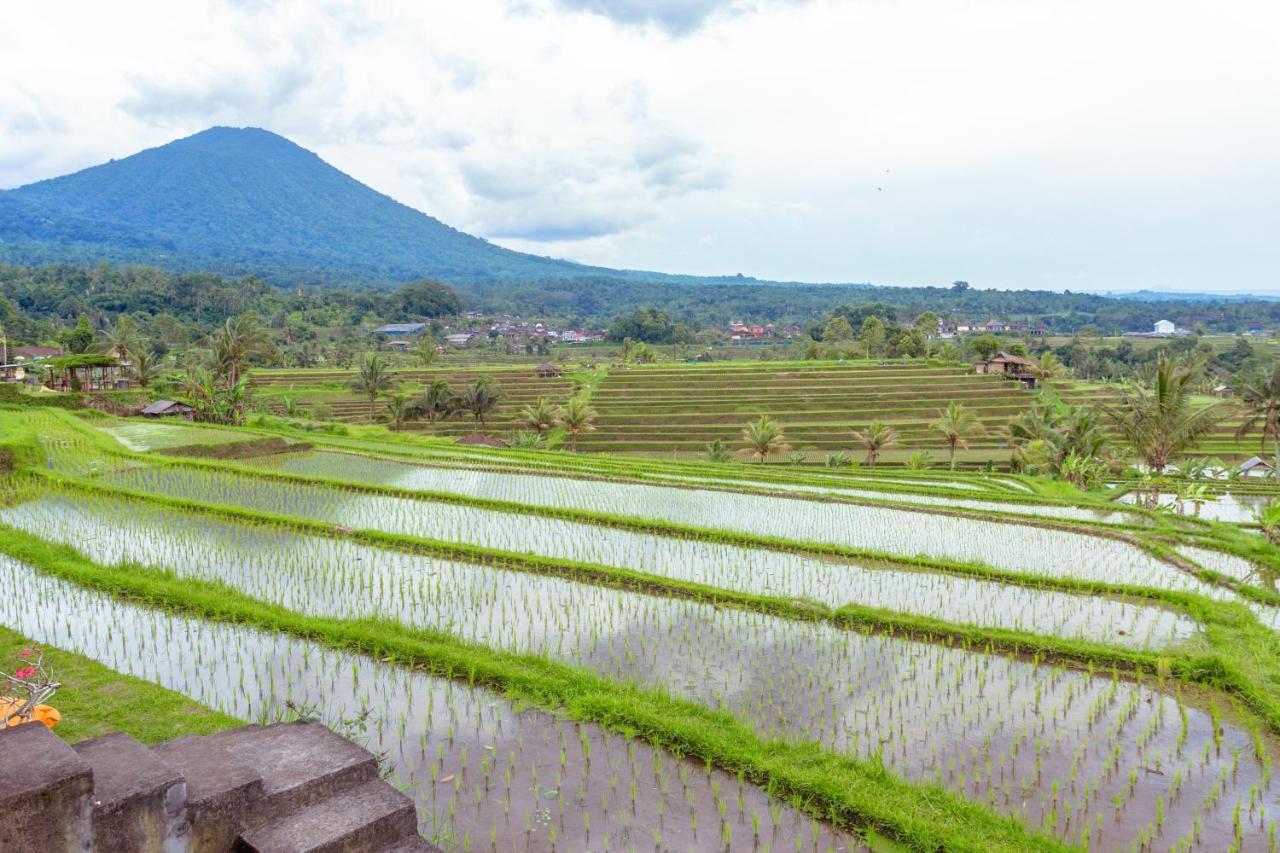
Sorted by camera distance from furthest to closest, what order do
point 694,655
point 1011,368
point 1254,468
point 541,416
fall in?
point 1011,368
point 541,416
point 1254,468
point 694,655

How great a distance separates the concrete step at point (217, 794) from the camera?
4.04 metres

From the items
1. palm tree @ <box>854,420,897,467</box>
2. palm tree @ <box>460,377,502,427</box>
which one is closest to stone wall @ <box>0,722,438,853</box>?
palm tree @ <box>854,420,897,467</box>

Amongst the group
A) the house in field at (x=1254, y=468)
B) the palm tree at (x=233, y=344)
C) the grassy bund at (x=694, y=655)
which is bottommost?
the house in field at (x=1254, y=468)

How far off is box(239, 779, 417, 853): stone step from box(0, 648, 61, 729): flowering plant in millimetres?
1508

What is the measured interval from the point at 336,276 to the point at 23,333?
5333 inches

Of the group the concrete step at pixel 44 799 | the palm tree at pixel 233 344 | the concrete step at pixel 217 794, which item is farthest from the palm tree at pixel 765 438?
the concrete step at pixel 44 799

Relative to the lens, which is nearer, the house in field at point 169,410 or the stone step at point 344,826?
the stone step at point 344,826

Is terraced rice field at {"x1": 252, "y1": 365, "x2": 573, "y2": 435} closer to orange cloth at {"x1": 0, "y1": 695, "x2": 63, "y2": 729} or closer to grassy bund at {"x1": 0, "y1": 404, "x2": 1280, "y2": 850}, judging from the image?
grassy bund at {"x1": 0, "y1": 404, "x2": 1280, "y2": 850}

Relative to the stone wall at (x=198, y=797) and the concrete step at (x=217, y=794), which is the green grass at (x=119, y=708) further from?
the concrete step at (x=217, y=794)

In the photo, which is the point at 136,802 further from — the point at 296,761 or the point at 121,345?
the point at 121,345

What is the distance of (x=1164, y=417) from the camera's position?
1812 centimetres

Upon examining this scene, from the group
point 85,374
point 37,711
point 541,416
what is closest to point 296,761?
point 37,711

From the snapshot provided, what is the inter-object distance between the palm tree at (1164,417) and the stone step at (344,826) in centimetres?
1844

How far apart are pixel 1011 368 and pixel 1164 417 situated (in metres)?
28.7
